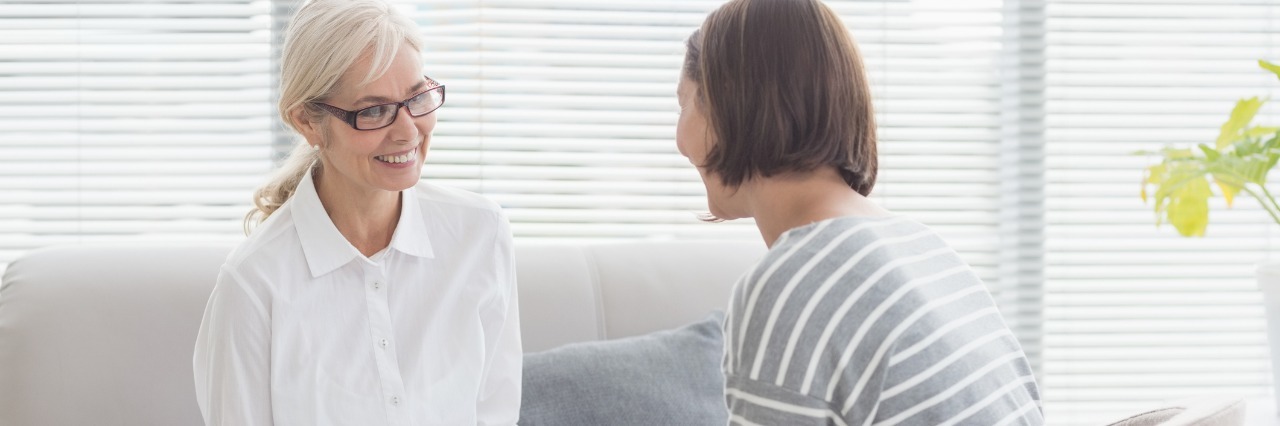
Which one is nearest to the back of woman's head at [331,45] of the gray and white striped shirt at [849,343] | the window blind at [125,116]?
the gray and white striped shirt at [849,343]

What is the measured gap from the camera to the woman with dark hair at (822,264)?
0.81 metres

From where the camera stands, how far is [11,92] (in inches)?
89.2

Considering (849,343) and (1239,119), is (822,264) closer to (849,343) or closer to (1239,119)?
(849,343)

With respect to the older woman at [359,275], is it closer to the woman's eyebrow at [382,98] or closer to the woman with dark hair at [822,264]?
the woman's eyebrow at [382,98]

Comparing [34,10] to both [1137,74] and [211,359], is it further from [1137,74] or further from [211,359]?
[1137,74]

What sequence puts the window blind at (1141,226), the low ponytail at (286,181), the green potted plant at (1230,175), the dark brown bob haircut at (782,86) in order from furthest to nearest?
the window blind at (1141,226) < the green potted plant at (1230,175) < the low ponytail at (286,181) < the dark brown bob haircut at (782,86)

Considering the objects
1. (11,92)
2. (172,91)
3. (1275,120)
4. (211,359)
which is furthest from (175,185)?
(1275,120)

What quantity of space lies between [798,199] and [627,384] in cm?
89

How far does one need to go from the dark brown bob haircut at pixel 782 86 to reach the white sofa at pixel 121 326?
1.03m

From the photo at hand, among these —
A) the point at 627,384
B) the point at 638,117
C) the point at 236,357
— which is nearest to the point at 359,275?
the point at 236,357

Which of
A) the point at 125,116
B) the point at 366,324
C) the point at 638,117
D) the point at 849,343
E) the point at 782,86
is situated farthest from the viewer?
the point at 638,117

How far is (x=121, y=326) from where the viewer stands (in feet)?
5.80

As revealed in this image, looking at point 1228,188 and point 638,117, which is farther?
point 638,117

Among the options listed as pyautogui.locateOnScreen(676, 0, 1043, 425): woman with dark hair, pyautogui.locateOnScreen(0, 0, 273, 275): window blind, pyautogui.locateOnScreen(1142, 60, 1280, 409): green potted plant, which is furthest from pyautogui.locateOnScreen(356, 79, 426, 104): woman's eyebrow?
pyautogui.locateOnScreen(1142, 60, 1280, 409): green potted plant
